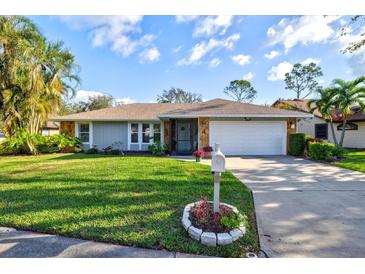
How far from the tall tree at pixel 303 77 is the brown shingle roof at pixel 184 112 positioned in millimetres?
30189

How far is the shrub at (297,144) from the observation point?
12380mm

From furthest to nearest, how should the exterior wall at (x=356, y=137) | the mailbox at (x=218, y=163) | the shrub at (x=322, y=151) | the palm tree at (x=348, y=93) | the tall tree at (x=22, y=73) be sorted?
the exterior wall at (x=356, y=137), the palm tree at (x=348, y=93), the tall tree at (x=22, y=73), the shrub at (x=322, y=151), the mailbox at (x=218, y=163)

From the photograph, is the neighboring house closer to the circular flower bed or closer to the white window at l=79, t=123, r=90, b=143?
the circular flower bed

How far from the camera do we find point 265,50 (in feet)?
44.3

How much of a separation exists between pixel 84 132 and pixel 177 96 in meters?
31.7

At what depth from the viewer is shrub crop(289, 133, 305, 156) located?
40.6 ft

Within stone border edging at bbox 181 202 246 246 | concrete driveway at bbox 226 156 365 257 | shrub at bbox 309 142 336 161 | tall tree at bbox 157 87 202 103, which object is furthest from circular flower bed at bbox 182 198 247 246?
tall tree at bbox 157 87 202 103

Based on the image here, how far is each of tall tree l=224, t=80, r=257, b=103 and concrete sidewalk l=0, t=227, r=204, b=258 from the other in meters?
45.4

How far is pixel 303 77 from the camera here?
3938 cm

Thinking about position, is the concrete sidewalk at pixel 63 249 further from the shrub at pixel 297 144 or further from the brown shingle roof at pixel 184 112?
the shrub at pixel 297 144

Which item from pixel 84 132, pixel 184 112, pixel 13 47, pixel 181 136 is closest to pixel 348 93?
pixel 184 112

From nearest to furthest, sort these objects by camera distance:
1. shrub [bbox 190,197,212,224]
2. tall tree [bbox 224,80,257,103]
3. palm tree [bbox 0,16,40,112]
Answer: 1. shrub [bbox 190,197,212,224]
2. palm tree [bbox 0,16,40,112]
3. tall tree [bbox 224,80,257,103]

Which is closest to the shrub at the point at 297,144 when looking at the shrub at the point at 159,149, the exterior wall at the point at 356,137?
the shrub at the point at 159,149

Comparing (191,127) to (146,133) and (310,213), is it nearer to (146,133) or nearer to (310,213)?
(146,133)
